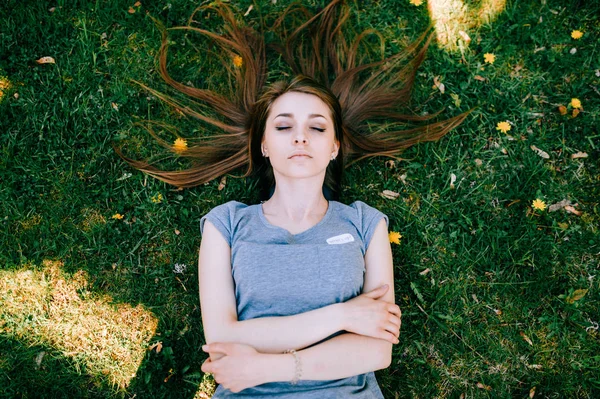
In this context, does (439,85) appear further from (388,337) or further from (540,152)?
(388,337)

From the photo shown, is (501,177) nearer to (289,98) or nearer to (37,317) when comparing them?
(289,98)

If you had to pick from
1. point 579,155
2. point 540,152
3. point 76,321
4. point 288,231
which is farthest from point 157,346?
point 579,155

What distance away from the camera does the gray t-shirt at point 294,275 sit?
307 centimetres

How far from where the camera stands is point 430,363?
3.91m

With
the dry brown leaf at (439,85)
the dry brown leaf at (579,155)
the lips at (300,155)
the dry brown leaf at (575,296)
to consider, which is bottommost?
the dry brown leaf at (575,296)

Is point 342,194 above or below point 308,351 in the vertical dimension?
above

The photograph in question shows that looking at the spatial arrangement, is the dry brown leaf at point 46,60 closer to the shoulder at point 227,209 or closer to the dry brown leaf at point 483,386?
the shoulder at point 227,209

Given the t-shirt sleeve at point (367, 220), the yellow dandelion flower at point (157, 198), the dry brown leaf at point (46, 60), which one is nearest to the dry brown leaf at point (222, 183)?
the yellow dandelion flower at point (157, 198)

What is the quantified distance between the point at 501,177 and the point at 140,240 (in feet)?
11.2

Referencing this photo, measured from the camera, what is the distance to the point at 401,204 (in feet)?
14.0

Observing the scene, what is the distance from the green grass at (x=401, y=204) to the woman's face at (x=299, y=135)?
90 cm

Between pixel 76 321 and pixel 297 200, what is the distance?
222 centimetres

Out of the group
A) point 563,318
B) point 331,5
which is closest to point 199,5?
point 331,5

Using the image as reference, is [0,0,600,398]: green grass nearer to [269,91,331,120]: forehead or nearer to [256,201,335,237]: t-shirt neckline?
[256,201,335,237]: t-shirt neckline
